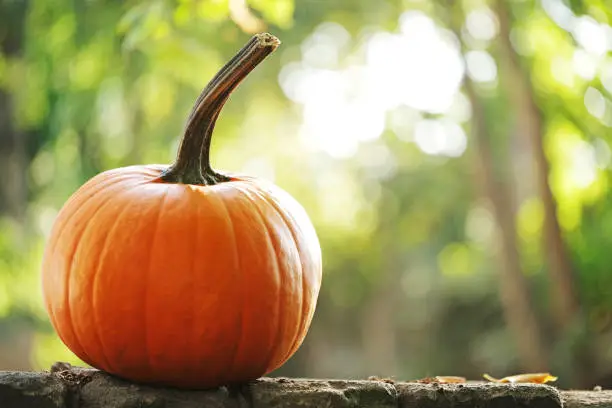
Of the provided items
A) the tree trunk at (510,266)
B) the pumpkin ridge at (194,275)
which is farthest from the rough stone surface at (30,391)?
the tree trunk at (510,266)

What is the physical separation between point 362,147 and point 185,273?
30.3 feet

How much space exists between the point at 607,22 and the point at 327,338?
9007mm

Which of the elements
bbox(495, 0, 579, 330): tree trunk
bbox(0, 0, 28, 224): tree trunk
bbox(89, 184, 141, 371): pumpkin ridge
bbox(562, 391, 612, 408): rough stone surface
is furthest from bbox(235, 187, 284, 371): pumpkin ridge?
bbox(0, 0, 28, 224): tree trunk

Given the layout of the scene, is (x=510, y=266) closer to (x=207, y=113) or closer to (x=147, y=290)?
(x=207, y=113)

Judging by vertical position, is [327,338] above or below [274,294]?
below

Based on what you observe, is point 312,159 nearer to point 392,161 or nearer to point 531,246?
point 392,161

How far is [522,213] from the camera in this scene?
24.3ft

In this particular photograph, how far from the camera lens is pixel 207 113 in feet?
4.40

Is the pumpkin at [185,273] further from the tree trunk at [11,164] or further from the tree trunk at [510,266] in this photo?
the tree trunk at [11,164]

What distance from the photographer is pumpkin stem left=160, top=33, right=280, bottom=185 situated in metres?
1.32

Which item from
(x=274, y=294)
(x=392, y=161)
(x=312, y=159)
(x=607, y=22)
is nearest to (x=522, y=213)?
(x=392, y=161)

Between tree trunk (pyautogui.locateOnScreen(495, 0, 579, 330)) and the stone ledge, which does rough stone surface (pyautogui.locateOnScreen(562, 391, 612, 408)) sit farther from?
tree trunk (pyautogui.locateOnScreen(495, 0, 579, 330))

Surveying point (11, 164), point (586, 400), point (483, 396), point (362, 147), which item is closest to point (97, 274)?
point (483, 396)

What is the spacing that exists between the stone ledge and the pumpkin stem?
36 cm
